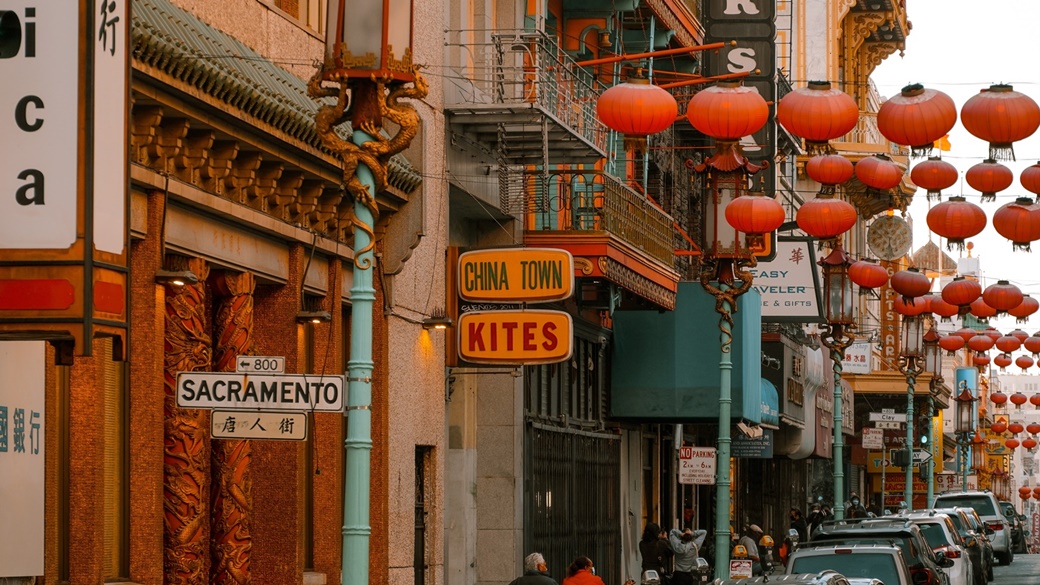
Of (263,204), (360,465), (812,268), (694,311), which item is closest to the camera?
(360,465)

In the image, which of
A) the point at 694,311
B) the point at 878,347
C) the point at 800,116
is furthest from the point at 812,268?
the point at 878,347

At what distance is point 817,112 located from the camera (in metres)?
22.4

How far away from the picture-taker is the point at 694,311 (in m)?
34.0

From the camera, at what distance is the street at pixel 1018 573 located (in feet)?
153

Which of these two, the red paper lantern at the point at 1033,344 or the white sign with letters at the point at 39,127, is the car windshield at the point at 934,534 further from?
the white sign with letters at the point at 39,127

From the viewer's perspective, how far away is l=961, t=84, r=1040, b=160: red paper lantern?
20672mm

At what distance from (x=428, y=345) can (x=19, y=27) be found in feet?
44.4

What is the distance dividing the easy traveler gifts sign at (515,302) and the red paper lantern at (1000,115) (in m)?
5.03

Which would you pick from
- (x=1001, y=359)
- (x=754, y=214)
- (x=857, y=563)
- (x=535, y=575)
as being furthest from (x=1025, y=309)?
(x=1001, y=359)

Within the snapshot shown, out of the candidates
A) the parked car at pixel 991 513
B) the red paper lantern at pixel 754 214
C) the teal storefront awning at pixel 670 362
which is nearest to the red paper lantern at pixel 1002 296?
the teal storefront awning at pixel 670 362

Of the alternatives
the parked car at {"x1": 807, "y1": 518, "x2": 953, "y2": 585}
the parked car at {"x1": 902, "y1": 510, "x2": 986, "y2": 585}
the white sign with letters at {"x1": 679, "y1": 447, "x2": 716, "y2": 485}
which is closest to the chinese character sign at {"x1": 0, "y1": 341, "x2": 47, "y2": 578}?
the parked car at {"x1": 807, "y1": 518, "x2": 953, "y2": 585}

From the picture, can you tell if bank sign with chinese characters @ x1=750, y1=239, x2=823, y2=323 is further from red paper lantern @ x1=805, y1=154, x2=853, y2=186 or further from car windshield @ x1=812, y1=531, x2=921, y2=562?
car windshield @ x1=812, y1=531, x2=921, y2=562

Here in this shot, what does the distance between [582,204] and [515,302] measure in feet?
20.2

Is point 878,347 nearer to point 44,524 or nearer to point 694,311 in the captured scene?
point 694,311
